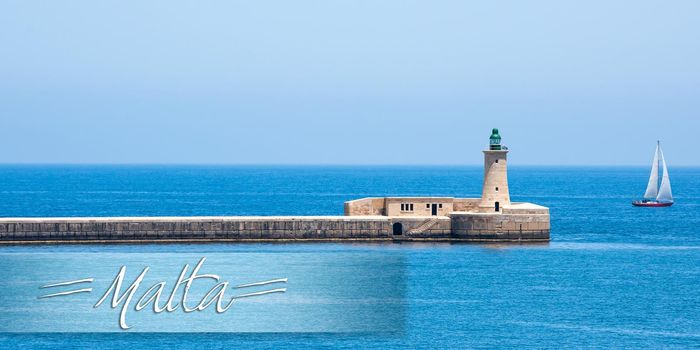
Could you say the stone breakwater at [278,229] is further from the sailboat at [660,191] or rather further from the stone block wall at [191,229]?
the sailboat at [660,191]

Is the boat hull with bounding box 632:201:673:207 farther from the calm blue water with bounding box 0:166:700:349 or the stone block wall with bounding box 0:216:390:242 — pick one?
the stone block wall with bounding box 0:216:390:242

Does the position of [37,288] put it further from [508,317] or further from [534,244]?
[534,244]

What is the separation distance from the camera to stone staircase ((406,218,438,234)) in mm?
82438

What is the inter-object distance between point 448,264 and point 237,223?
16166 millimetres

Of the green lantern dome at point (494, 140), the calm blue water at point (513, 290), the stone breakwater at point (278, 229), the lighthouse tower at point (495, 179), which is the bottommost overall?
the calm blue water at point (513, 290)

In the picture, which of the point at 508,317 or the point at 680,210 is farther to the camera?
the point at 680,210

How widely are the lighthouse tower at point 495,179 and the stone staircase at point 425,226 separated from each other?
430cm

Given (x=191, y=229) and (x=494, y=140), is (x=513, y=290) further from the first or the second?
(x=191, y=229)

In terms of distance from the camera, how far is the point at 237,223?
3201 inches

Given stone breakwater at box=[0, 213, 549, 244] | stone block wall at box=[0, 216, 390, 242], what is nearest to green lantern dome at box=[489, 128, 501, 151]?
stone breakwater at box=[0, 213, 549, 244]

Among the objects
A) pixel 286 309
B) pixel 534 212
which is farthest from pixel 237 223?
pixel 286 309

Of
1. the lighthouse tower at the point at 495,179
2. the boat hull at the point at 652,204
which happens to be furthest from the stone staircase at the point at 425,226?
the boat hull at the point at 652,204

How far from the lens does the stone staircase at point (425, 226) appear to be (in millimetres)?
82438

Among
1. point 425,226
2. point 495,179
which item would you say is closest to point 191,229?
point 425,226
